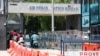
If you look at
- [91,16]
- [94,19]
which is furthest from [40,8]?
[94,19]

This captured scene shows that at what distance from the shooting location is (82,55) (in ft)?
48.2

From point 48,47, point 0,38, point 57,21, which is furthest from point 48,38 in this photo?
point 57,21

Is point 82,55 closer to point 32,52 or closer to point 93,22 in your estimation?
point 32,52

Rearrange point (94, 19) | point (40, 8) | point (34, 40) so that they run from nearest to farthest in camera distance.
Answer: point (34, 40) < point (94, 19) < point (40, 8)

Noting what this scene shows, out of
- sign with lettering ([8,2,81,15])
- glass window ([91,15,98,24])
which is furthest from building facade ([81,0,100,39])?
sign with lettering ([8,2,81,15])

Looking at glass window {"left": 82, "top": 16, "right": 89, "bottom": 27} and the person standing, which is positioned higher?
glass window {"left": 82, "top": 16, "right": 89, "bottom": 27}

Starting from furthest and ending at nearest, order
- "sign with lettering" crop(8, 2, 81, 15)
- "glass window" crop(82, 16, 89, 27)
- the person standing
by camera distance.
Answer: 1. "glass window" crop(82, 16, 89, 27)
2. "sign with lettering" crop(8, 2, 81, 15)
3. the person standing

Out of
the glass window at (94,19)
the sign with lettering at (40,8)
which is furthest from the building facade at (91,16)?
the sign with lettering at (40,8)

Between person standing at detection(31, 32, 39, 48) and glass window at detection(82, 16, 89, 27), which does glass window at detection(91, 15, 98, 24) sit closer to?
glass window at detection(82, 16, 89, 27)

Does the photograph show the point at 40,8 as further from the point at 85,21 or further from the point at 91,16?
the point at 91,16

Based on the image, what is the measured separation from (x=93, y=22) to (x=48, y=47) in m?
10.9

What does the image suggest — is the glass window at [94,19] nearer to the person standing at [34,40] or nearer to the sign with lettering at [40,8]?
the sign with lettering at [40,8]

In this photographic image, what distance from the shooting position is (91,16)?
1681 inches

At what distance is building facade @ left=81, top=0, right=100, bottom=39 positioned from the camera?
41000 millimetres
